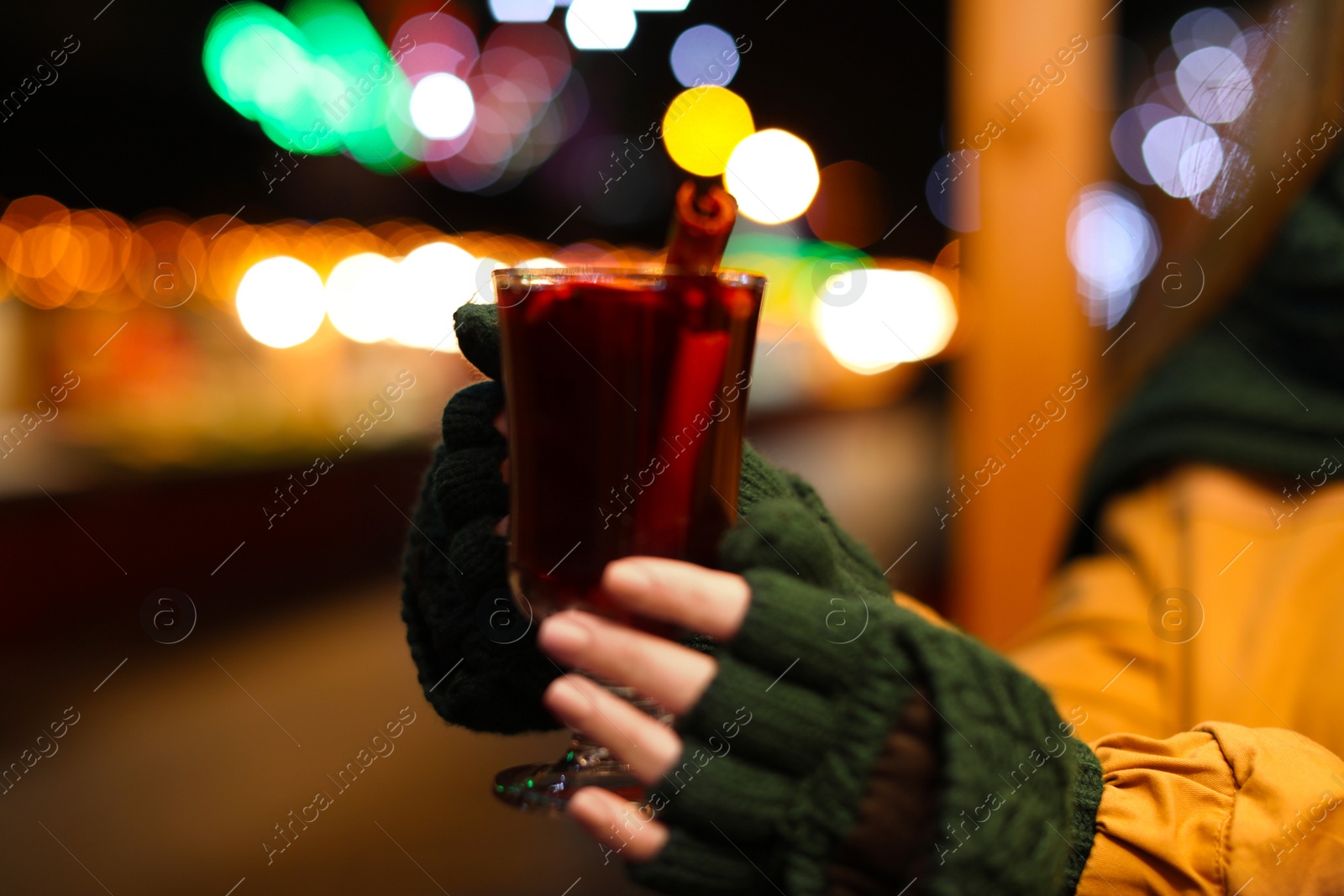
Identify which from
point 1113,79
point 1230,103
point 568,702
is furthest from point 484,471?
point 1113,79

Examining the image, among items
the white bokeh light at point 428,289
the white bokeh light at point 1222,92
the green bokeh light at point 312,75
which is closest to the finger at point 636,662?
the white bokeh light at point 1222,92

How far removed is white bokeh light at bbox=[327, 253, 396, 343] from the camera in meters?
8.25

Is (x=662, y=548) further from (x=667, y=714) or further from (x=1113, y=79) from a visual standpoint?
(x=1113, y=79)

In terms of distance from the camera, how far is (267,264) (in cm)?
727

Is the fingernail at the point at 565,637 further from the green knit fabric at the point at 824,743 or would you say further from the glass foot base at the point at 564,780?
the glass foot base at the point at 564,780

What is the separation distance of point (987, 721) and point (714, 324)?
1.14ft

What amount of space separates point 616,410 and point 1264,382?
0.97 m

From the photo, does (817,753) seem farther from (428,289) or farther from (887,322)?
(887,322)

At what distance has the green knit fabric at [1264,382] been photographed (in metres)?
1.15

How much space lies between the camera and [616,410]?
2.40 ft

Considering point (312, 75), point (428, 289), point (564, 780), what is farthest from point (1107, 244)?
point (428, 289)

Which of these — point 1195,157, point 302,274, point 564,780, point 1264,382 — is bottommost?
point 564,780

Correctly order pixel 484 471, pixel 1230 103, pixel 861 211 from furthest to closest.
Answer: pixel 861 211, pixel 1230 103, pixel 484 471

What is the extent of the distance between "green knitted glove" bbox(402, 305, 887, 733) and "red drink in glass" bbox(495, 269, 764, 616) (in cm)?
12
